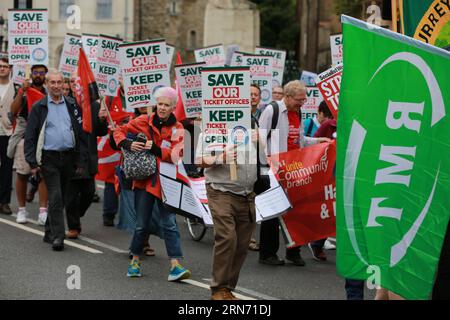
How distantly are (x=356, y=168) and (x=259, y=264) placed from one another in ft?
21.0

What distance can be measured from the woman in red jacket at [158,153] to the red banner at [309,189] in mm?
1727

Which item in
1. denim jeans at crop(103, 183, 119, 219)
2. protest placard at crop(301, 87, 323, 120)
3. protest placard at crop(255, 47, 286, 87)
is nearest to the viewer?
denim jeans at crop(103, 183, 119, 219)

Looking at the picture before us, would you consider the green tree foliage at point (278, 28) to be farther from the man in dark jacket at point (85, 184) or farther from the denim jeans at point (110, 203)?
the man in dark jacket at point (85, 184)

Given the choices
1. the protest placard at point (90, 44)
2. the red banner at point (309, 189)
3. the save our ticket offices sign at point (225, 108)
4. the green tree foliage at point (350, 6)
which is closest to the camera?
the save our ticket offices sign at point (225, 108)

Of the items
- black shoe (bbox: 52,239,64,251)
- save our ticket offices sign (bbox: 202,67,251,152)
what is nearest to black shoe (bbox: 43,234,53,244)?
black shoe (bbox: 52,239,64,251)

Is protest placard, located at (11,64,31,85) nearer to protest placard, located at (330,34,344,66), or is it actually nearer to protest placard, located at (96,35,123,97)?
protest placard, located at (96,35,123,97)

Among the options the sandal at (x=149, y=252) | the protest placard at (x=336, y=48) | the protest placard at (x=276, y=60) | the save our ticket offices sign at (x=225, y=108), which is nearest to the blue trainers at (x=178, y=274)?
the save our ticket offices sign at (x=225, y=108)

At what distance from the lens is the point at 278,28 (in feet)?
217

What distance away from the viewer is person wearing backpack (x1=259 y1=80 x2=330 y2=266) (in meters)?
11.0

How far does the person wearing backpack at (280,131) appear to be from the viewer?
11023mm

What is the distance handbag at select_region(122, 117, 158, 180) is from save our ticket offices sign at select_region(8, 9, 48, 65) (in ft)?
19.4

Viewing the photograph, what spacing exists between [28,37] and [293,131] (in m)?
6.04

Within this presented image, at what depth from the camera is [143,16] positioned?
65.0m

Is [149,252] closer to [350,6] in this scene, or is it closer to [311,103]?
[311,103]
